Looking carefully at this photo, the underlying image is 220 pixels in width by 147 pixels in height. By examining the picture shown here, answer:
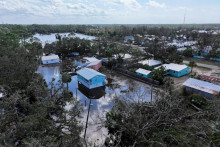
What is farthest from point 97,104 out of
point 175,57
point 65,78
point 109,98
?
point 175,57

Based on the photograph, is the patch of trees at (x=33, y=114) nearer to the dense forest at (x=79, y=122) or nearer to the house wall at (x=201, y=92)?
the dense forest at (x=79, y=122)

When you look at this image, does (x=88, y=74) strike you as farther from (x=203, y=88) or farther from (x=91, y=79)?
(x=203, y=88)

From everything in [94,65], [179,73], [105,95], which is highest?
[94,65]

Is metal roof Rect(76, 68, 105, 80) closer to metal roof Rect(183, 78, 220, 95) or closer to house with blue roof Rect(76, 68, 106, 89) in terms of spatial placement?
house with blue roof Rect(76, 68, 106, 89)

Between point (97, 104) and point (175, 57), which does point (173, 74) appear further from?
point (97, 104)

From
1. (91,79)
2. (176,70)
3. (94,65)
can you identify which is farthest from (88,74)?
(176,70)
